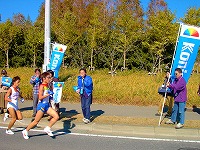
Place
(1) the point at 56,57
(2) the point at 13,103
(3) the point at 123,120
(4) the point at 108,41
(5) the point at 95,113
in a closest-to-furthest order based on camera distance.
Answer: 1. (2) the point at 13,103
2. (3) the point at 123,120
3. (5) the point at 95,113
4. (1) the point at 56,57
5. (4) the point at 108,41

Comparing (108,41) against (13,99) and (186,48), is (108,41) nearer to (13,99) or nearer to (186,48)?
(186,48)

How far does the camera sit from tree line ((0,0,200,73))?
22.8 m

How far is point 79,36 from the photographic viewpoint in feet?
84.3

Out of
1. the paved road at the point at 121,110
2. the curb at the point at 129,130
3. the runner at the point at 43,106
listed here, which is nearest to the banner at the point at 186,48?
the curb at the point at 129,130

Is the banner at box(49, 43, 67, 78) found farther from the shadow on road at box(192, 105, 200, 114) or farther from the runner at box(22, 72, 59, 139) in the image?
the shadow on road at box(192, 105, 200, 114)

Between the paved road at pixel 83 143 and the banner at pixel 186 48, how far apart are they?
2240 mm

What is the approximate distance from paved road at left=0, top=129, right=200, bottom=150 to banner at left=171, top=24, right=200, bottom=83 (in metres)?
2.24

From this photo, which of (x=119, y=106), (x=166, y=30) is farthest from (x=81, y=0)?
(x=119, y=106)

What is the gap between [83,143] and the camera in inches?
235

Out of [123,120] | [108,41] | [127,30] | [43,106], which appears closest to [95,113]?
[123,120]

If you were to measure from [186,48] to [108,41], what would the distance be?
18.4m

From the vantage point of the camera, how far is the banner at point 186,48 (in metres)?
7.17

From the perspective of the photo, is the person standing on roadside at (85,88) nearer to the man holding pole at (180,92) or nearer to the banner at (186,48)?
the man holding pole at (180,92)

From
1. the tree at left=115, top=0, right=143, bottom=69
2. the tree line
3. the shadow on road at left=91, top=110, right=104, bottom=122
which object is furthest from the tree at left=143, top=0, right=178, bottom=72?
the shadow on road at left=91, top=110, right=104, bottom=122
